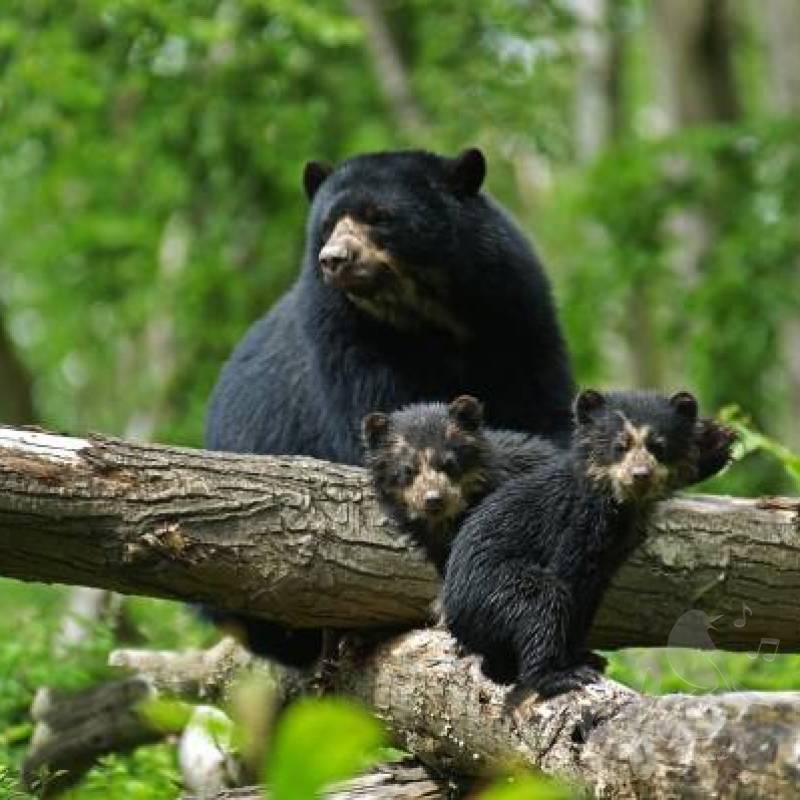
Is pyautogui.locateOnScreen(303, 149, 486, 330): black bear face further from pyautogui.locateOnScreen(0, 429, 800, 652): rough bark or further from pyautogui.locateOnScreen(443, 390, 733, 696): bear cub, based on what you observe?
pyautogui.locateOnScreen(443, 390, 733, 696): bear cub

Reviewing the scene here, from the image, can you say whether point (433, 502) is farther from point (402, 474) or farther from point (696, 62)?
point (696, 62)

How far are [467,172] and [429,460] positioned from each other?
2319 mm

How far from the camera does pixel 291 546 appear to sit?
5.98 metres

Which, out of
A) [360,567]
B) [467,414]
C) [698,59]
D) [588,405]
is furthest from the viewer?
[698,59]

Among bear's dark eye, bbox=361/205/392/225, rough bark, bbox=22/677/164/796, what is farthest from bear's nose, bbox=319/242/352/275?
rough bark, bbox=22/677/164/796

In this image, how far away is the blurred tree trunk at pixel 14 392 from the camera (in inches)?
581

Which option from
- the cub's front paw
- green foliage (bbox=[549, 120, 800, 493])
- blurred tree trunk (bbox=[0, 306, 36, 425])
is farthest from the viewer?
blurred tree trunk (bbox=[0, 306, 36, 425])

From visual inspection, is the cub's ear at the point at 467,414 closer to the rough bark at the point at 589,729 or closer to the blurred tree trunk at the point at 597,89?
the rough bark at the point at 589,729

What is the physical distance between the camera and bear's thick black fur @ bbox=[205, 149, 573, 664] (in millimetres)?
7711

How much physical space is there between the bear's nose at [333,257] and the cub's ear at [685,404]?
214cm

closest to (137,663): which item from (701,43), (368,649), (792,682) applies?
(368,649)

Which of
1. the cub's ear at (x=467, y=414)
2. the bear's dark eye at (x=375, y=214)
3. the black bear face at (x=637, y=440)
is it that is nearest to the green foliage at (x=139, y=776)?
the cub's ear at (x=467, y=414)

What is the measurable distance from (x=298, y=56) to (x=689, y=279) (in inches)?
164

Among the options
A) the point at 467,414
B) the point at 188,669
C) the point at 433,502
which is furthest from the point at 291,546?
the point at 188,669
